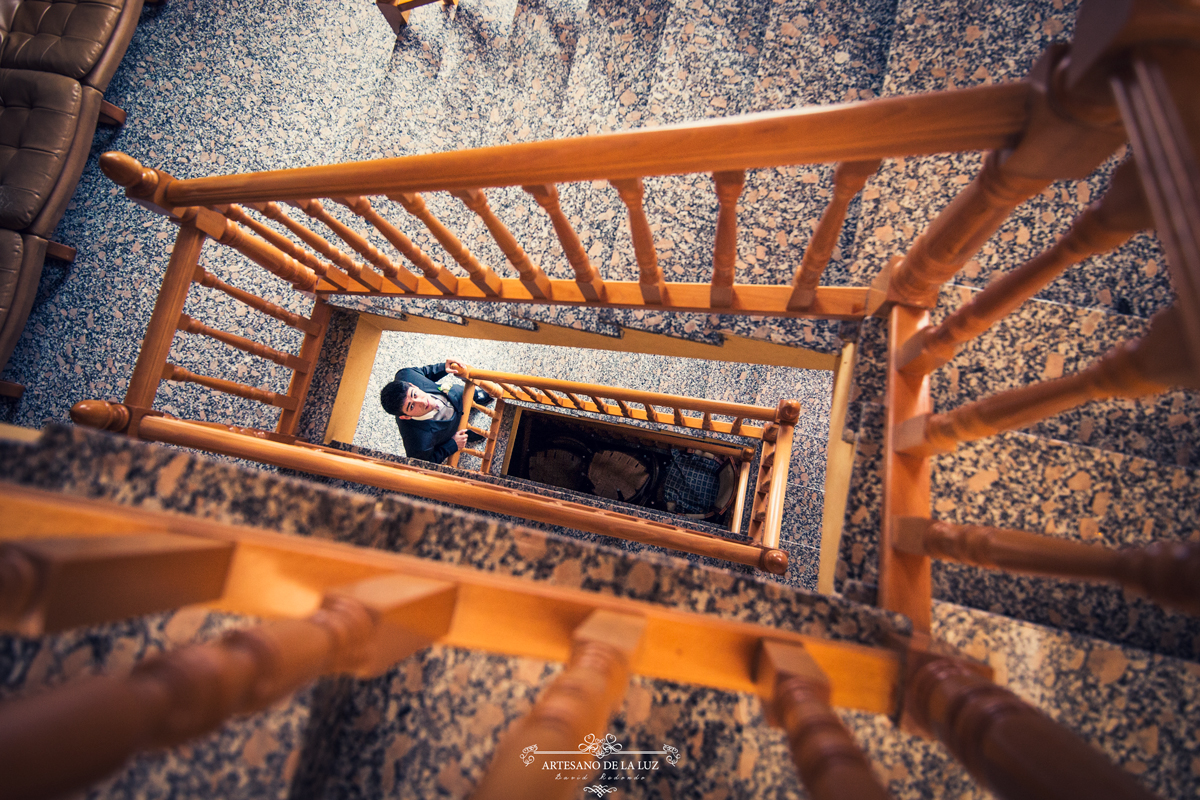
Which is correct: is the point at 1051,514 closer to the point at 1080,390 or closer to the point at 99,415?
the point at 1080,390

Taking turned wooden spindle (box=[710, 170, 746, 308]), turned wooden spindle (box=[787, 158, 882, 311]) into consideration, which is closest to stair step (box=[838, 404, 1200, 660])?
turned wooden spindle (box=[787, 158, 882, 311])

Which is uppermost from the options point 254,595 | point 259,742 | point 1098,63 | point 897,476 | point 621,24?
point 621,24

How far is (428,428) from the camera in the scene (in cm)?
363

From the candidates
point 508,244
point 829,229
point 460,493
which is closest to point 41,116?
point 508,244

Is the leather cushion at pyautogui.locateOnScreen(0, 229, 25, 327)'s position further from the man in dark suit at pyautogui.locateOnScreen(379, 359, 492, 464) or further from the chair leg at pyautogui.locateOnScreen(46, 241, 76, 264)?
the man in dark suit at pyautogui.locateOnScreen(379, 359, 492, 464)

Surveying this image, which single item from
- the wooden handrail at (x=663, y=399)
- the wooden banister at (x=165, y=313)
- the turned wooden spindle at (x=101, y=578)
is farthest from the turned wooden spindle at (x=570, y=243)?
the wooden banister at (x=165, y=313)

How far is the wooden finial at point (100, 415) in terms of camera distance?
137 centimetres

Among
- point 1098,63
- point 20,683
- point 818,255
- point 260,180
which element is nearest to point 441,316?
point 260,180

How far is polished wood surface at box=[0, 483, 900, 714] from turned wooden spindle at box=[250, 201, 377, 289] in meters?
1.24

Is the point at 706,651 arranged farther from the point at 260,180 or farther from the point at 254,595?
the point at 260,180

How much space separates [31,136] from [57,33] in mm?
562

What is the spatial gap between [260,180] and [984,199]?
1.47 m

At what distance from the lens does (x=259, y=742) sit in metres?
0.53

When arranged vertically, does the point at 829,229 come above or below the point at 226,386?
above
